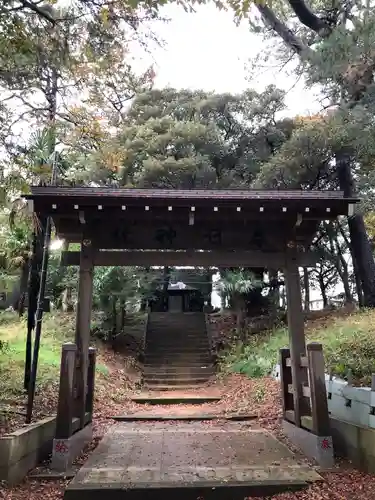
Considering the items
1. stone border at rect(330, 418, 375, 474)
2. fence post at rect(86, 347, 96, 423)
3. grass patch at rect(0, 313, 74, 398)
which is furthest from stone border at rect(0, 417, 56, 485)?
stone border at rect(330, 418, 375, 474)

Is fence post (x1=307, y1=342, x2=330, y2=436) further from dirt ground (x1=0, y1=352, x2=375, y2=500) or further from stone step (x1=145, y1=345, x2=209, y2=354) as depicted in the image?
stone step (x1=145, y1=345, x2=209, y2=354)

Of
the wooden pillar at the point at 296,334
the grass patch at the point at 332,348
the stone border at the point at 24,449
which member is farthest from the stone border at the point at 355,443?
the stone border at the point at 24,449

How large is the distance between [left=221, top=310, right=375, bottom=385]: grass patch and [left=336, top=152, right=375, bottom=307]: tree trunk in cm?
125

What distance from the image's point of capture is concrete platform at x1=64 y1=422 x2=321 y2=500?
4500mm

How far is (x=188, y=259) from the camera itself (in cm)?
681

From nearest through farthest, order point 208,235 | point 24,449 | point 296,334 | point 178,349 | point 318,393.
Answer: point 24,449
point 318,393
point 296,334
point 208,235
point 178,349

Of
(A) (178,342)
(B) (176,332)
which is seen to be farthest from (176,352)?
(B) (176,332)

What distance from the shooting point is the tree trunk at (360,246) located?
14370 mm

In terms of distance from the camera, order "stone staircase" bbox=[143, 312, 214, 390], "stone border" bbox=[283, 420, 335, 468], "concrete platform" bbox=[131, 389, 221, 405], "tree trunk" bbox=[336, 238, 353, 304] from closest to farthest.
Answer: "stone border" bbox=[283, 420, 335, 468], "concrete platform" bbox=[131, 389, 221, 405], "stone staircase" bbox=[143, 312, 214, 390], "tree trunk" bbox=[336, 238, 353, 304]

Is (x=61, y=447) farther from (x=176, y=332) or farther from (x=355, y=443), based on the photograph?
(x=176, y=332)

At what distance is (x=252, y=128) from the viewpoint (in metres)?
17.5

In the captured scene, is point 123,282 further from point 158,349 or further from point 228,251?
point 228,251

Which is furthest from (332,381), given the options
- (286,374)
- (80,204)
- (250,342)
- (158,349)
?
(158,349)

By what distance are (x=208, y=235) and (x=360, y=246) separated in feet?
32.2
